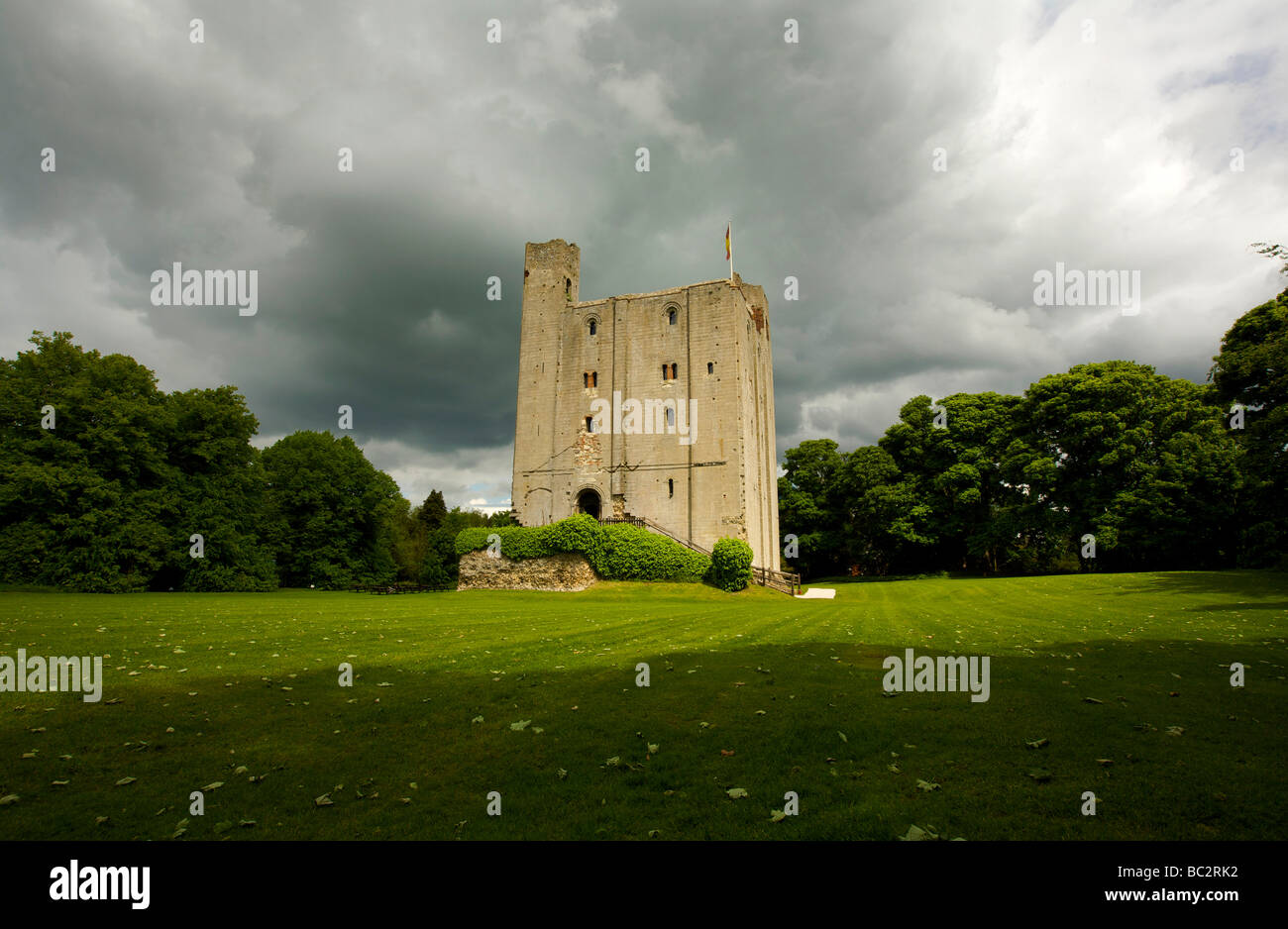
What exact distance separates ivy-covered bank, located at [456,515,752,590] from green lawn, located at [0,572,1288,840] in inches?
705

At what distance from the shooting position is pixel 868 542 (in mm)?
49531

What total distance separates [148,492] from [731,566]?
31.6m

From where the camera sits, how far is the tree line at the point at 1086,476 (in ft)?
81.9

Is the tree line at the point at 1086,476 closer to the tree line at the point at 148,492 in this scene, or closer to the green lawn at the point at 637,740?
the green lawn at the point at 637,740

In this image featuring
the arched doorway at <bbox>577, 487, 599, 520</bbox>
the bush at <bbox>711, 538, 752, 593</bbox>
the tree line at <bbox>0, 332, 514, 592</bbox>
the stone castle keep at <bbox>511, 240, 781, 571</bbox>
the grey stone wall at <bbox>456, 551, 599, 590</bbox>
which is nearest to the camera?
the tree line at <bbox>0, 332, 514, 592</bbox>

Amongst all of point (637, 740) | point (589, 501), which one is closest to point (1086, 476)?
point (589, 501)

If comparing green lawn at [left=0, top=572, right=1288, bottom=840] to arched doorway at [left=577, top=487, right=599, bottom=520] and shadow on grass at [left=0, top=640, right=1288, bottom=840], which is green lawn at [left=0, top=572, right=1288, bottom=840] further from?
arched doorway at [left=577, top=487, right=599, bottom=520]

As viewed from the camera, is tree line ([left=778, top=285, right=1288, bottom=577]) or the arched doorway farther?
the arched doorway

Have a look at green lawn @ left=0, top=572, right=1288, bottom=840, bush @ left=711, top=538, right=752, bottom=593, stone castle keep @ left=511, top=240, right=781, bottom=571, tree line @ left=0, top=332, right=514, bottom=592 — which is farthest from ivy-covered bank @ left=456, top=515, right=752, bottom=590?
green lawn @ left=0, top=572, right=1288, bottom=840

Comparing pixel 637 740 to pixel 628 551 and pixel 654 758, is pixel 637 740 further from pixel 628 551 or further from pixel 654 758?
pixel 628 551

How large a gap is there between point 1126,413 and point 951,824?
40.7m

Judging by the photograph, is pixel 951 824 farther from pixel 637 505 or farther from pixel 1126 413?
pixel 1126 413

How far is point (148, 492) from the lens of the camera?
103ft

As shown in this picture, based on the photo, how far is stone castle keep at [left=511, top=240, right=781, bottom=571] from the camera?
35.4 m
